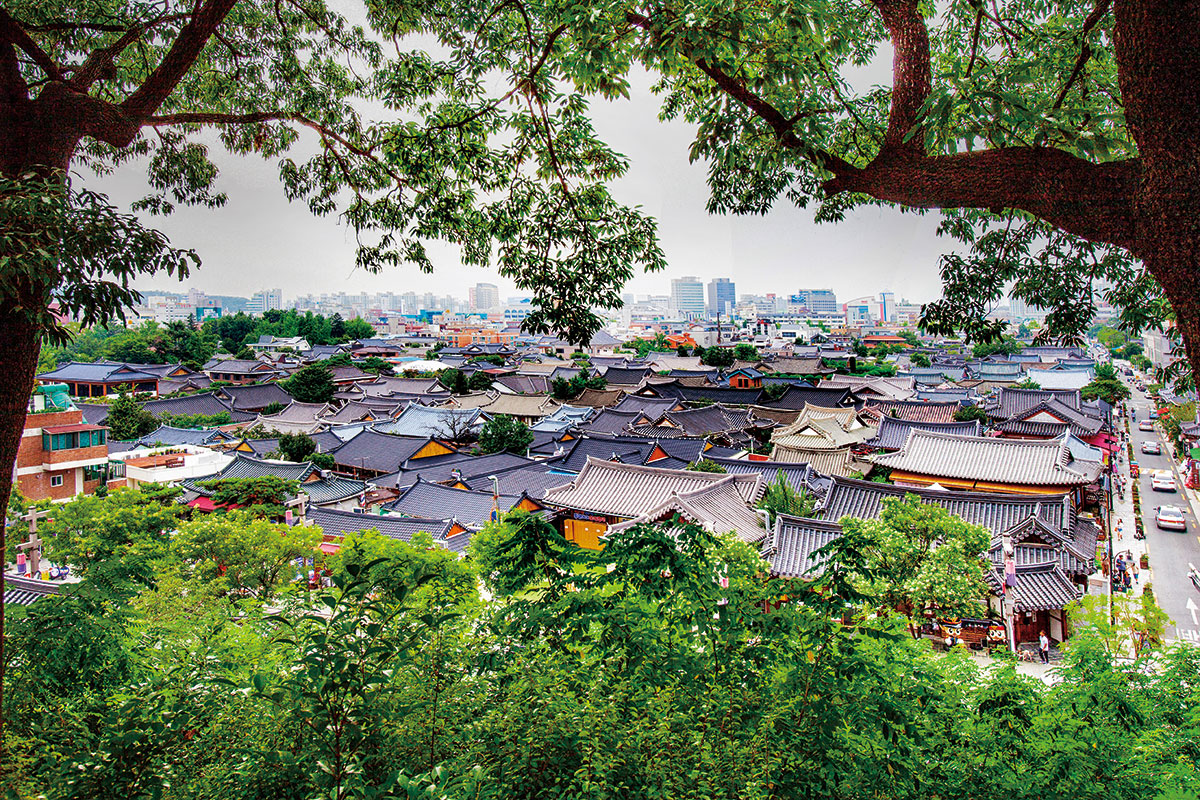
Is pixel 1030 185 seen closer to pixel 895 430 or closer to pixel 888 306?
pixel 895 430

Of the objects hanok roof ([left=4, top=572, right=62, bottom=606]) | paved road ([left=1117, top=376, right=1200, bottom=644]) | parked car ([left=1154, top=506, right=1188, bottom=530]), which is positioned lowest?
paved road ([left=1117, top=376, right=1200, bottom=644])

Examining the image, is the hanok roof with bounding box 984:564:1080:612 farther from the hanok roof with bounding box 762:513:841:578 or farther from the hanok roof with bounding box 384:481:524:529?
the hanok roof with bounding box 384:481:524:529

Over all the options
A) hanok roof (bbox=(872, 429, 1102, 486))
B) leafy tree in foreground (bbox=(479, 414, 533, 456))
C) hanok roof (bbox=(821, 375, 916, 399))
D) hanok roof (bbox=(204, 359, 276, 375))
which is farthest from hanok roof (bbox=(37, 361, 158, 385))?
hanok roof (bbox=(872, 429, 1102, 486))

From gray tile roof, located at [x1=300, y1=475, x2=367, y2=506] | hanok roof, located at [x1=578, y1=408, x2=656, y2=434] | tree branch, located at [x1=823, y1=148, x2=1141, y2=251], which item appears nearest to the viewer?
tree branch, located at [x1=823, y1=148, x2=1141, y2=251]

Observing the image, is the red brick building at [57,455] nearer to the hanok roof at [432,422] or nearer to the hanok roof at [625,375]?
→ the hanok roof at [432,422]

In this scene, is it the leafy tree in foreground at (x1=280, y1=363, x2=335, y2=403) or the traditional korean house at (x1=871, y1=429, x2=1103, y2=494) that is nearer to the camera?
the traditional korean house at (x1=871, y1=429, x2=1103, y2=494)

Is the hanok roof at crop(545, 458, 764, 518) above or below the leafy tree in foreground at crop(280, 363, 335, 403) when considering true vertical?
below

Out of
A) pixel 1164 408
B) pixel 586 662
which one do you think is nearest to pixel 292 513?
pixel 586 662

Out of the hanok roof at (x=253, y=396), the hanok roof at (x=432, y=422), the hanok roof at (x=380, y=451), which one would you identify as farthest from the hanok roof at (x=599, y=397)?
the hanok roof at (x=253, y=396)

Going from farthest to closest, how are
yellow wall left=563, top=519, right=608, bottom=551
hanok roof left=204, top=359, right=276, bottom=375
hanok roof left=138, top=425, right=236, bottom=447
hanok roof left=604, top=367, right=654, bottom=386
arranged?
hanok roof left=604, top=367, right=654, bottom=386 < hanok roof left=204, top=359, right=276, bottom=375 < hanok roof left=138, top=425, right=236, bottom=447 < yellow wall left=563, top=519, right=608, bottom=551
